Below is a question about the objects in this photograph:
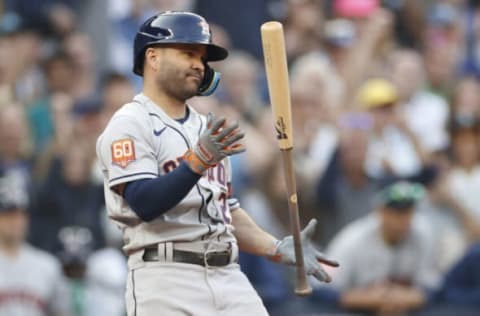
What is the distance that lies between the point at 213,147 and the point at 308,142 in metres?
5.37

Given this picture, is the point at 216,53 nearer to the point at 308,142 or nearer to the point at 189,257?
the point at 189,257

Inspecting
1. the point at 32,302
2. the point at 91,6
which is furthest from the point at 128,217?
the point at 91,6

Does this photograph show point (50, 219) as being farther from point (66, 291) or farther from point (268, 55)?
point (268, 55)

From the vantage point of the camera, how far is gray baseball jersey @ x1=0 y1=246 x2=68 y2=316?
880 cm

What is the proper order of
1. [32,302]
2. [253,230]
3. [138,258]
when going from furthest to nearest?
[32,302] → [253,230] → [138,258]

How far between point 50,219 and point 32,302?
0.84 metres

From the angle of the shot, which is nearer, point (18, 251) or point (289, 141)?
point (289, 141)

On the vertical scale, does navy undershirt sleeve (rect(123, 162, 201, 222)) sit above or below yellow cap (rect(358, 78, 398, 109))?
below

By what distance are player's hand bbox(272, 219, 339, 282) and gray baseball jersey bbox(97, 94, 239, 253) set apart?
34 cm

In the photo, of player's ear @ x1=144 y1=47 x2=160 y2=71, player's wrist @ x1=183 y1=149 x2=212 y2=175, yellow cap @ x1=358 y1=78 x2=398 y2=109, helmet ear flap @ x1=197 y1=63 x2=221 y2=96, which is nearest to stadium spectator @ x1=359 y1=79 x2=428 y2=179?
yellow cap @ x1=358 y1=78 x2=398 y2=109

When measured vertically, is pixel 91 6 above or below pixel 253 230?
above

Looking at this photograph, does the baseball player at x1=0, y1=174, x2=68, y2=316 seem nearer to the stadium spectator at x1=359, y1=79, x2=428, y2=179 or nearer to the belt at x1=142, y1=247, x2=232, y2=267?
the stadium spectator at x1=359, y1=79, x2=428, y2=179

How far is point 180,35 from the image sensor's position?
520 centimetres

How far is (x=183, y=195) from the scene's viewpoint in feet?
16.2
